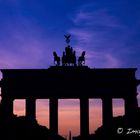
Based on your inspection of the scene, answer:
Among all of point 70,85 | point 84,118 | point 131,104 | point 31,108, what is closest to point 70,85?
point 70,85

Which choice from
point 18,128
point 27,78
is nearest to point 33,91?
point 27,78

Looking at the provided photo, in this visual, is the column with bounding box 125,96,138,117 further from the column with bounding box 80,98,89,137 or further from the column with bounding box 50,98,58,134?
the column with bounding box 50,98,58,134

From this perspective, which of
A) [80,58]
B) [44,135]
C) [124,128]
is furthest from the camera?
[80,58]

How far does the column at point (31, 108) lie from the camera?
385 feet

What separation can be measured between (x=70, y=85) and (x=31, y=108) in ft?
24.7

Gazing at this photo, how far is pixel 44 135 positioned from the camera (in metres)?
105

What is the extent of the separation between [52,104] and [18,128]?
68.3 feet

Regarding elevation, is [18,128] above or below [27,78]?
below

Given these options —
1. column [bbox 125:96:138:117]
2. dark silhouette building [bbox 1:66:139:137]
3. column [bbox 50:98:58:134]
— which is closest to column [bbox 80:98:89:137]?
dark silhouette building [bbox 1:66:139:137]

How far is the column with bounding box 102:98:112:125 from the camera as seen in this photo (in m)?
118

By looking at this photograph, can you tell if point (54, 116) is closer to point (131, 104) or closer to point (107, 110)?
point (107, 110)

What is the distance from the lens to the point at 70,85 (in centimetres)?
11638

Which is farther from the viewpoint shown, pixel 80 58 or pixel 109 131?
pixel 80 58

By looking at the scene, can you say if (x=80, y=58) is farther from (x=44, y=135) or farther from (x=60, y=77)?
(x=44, y=135)
